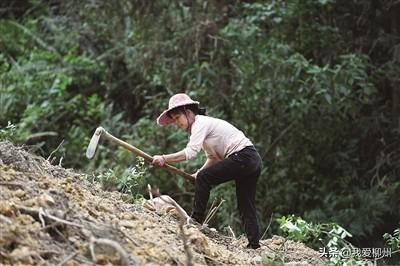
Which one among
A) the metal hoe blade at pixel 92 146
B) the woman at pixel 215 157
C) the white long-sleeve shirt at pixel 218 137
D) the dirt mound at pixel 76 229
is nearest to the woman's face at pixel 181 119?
the woman at pixel 215 157

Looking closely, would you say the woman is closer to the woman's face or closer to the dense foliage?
the woman's face

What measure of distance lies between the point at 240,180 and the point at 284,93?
3790mm

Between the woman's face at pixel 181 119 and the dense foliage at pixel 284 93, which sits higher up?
the woman's face at pixel 181 119

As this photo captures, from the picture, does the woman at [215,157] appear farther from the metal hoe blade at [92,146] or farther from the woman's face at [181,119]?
the metal hoe blade at [92,146]

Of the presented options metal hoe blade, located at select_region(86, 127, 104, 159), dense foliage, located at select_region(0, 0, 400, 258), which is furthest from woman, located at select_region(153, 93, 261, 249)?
dense foliage, located at select_region(0, 0, 400, 258)

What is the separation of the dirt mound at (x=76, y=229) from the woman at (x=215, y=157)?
1.72 feet

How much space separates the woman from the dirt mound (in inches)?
20.7

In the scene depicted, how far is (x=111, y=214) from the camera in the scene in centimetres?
439

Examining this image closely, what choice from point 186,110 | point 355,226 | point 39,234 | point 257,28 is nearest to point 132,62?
point 257,28

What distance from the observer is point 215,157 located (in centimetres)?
594

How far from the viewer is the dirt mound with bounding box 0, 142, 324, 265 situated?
335 centimetres

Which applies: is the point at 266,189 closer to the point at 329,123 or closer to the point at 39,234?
the point at 329,123

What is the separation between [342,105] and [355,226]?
5.29 ft

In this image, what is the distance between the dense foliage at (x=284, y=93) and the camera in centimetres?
942
